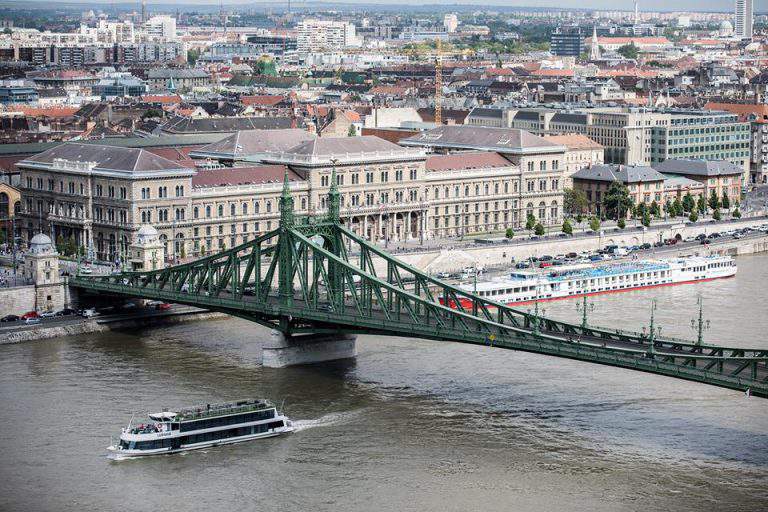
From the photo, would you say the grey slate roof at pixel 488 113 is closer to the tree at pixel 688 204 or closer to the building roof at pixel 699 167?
the building roof at pixel 699 167

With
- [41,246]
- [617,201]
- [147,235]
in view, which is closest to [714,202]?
[617,201]

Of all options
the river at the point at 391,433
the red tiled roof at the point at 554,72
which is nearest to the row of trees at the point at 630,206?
the river at the point at 391,433

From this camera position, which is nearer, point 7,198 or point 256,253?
point 256,253

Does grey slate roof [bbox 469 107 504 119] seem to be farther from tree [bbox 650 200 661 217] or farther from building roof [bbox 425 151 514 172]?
building roof [bbox 425 151 514 172]

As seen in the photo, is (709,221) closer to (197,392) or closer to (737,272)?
(737,272)

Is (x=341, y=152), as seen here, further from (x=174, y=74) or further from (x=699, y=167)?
(x=174, y=74)

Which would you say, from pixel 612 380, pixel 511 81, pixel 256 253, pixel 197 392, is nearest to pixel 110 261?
pixel 256 253
